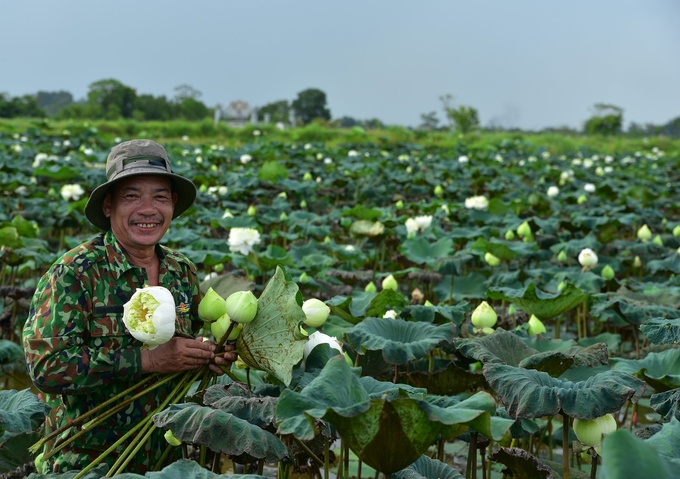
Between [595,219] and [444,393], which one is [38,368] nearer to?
[444,393]

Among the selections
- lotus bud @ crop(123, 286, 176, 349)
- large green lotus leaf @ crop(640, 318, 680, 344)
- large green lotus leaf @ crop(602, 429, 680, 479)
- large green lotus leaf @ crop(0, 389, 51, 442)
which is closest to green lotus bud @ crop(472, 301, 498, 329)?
large green lotus leaf @ crop(640, 318, 680, 344)

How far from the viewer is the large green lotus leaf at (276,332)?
1.51 m

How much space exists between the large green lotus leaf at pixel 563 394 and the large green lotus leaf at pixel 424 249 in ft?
8.70

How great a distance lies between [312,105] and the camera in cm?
3400

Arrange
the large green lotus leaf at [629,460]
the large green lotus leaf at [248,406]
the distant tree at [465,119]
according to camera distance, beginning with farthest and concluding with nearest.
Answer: the distant tree at [465,119] < the large green lotus leaf at [248,406] < the large green lotus leaf at [629,460]

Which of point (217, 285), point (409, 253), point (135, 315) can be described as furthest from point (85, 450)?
point (409, 253)

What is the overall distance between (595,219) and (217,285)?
4070 millimetres

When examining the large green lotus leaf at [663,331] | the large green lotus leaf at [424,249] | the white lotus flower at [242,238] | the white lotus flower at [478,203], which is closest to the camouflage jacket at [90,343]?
the large green lotus leaf at [663,331]

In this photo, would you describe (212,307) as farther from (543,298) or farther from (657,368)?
(543,298)

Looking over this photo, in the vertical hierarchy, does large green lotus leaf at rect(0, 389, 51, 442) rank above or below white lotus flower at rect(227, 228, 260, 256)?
below

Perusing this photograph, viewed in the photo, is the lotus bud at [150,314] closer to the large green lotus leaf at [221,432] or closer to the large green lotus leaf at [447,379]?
the large green lotus leaf at [221,432]

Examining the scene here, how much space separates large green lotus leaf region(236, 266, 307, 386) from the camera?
151 centimetres

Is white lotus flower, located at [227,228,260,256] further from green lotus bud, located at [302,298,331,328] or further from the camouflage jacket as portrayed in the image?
green lotus bud, located at [302,298,331,328]

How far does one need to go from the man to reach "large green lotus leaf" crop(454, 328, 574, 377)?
660mm
